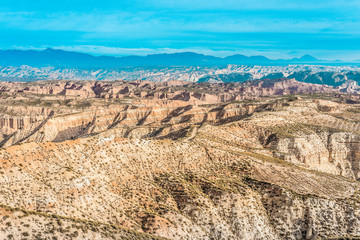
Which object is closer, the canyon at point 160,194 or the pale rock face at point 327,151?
the canyon at point 160,194

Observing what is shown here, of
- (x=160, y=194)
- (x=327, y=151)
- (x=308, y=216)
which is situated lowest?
(x=327, y=151)

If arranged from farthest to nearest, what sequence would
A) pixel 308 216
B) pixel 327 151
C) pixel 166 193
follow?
pixel 327 151 → pixel 166 193 → pixel 308 216

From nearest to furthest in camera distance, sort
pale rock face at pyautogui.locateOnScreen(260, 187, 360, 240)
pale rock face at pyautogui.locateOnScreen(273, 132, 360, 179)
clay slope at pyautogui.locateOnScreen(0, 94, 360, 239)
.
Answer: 1. clay slope at pyautogui.locateOnScreen(0, 94, 360, 239)
2. pale rock face at pyautogui.locateOnScreen(260, 187, 360, 240)
3. pale rock face at pyautogui.locateOnScreen(273, 132, 360, 179)

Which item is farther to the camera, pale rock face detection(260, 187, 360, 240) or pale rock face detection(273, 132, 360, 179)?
pale rock face detection(273, 132, 360, 179)

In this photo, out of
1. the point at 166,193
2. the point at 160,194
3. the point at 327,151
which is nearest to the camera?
the point at 160,194

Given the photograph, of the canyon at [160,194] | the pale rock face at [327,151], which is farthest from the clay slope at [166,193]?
the pale rock face at [327,151]

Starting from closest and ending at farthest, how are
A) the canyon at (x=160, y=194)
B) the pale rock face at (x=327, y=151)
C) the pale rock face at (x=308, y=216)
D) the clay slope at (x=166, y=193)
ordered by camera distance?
1. the canyon at (x=160, y=194)
2. the clay slope at (x=166, y=193)
3. the pale rock face at (x=308, y=216)
4. the pale rock face at (x=327, y=151)

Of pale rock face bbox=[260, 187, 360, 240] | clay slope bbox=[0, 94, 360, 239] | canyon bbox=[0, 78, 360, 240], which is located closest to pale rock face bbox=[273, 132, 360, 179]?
canyon bbox=[0, 78, 360, 240]

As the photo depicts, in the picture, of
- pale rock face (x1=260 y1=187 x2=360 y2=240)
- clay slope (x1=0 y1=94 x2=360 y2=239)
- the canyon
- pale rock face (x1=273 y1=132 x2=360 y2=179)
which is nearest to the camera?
the canyon

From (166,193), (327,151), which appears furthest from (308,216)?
(327,151)

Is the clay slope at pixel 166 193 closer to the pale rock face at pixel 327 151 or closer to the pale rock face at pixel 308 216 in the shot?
the pale rock face at pixel 308 216

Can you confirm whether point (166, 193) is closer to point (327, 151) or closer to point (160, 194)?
point (160, 194)

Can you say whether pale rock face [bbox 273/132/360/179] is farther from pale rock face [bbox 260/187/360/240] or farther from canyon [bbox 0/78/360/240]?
pale rock face [bbox 260/187/360/240]
